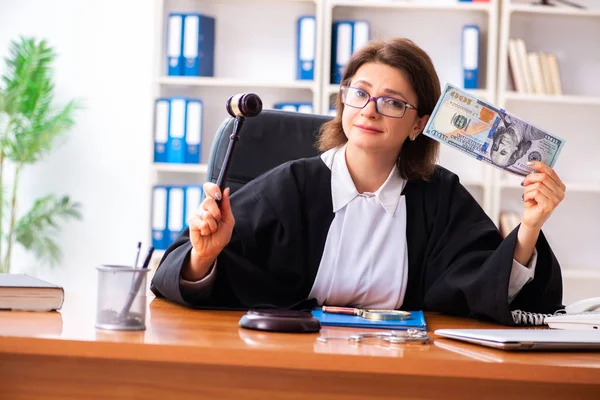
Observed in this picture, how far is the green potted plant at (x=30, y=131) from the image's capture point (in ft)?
13.7

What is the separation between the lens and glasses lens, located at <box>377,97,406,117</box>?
180 centimetres

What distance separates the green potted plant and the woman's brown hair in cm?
262

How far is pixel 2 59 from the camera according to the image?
14.9ft

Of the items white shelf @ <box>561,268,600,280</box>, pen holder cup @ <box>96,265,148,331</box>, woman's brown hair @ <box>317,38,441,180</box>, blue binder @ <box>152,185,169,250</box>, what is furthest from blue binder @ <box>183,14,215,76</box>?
pen holder cup @ <box>96,265,148,331</box>

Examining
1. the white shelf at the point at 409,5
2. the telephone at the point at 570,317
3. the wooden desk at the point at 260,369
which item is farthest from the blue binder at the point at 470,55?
the wooden desk at the point at 260,369

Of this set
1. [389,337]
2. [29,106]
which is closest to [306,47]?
[29,106]

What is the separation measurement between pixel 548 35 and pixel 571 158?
25.7 inches

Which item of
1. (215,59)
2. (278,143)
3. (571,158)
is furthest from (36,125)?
(571,158)

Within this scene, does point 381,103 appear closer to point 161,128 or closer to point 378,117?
point 378,117

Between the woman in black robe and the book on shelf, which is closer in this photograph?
the woman in black robe

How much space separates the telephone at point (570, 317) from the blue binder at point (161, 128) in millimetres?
2681

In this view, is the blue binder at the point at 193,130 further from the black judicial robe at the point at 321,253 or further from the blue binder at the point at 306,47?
the black judicial robe at the point at 321,253

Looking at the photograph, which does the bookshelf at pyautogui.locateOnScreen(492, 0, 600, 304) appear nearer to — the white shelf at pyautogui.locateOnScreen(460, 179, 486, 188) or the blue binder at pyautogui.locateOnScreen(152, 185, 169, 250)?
the white shelf at pyautogui.locateOnScreen(460, 179, 486, 188)

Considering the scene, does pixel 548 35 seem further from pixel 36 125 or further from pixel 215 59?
pixel 36 125
